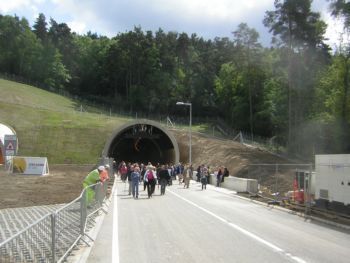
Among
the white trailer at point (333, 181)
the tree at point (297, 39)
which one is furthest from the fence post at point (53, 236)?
the tree at point (297, 39)

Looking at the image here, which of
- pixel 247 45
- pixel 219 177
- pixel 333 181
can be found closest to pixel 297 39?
pixel 247 45

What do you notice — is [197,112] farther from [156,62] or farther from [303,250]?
[303,250]

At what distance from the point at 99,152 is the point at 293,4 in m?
28.0

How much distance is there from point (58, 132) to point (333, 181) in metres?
53.1

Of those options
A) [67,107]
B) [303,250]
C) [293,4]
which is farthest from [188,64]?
[303,250]

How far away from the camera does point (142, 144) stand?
268ft

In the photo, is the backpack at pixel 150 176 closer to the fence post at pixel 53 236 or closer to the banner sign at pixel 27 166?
the fence post at pixel 53 236

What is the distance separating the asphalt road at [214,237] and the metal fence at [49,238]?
24.9 inches

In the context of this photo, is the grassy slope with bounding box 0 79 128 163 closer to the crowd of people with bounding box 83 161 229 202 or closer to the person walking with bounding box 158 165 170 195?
the crowd of people with bounding box 83 161 229 202

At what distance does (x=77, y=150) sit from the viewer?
62969mm

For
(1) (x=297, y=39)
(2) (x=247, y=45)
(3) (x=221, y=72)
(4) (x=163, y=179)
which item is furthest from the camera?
(3) (x=221, y=72)

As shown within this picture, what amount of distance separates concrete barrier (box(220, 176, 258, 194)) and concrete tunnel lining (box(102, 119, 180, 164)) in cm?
2045

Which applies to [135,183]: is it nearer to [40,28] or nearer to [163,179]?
[163,179]

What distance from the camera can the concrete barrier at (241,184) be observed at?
3041 centimetres
